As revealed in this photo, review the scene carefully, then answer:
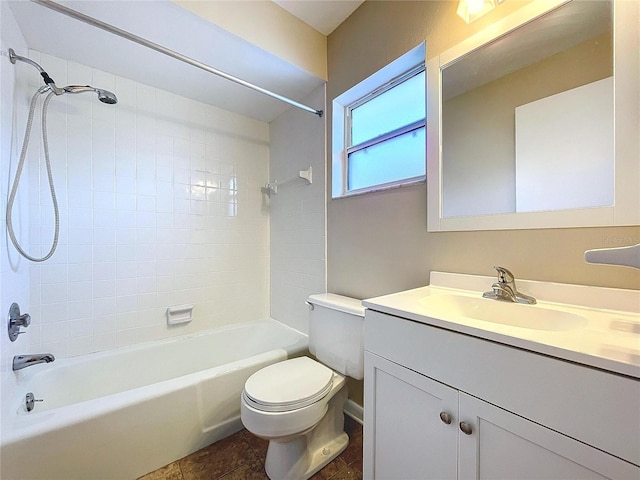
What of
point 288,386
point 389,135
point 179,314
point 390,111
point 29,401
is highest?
point 390,111

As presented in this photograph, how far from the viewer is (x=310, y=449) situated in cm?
126

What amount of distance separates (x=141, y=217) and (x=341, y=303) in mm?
1545

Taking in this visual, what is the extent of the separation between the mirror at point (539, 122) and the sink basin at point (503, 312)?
11.9 inches

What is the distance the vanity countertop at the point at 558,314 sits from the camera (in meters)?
0.52

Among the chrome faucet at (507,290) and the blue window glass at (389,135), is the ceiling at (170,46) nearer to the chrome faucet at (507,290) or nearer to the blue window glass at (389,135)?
the blue window glass at (389,135)

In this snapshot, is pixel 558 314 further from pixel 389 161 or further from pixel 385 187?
pixel 389 161

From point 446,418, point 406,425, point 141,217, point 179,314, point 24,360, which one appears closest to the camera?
point 446,418

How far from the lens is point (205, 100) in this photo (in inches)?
80.1

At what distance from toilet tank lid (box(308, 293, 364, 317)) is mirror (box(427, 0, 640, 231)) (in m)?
0.55

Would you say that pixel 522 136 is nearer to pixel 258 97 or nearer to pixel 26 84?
pixel 258 97

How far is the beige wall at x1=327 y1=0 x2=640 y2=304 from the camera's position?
2.85 feet

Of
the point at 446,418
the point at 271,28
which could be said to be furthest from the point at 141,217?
the point at 446,418

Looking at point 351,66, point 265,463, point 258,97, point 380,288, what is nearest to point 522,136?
point 380,288

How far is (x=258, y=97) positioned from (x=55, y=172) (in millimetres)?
1381
